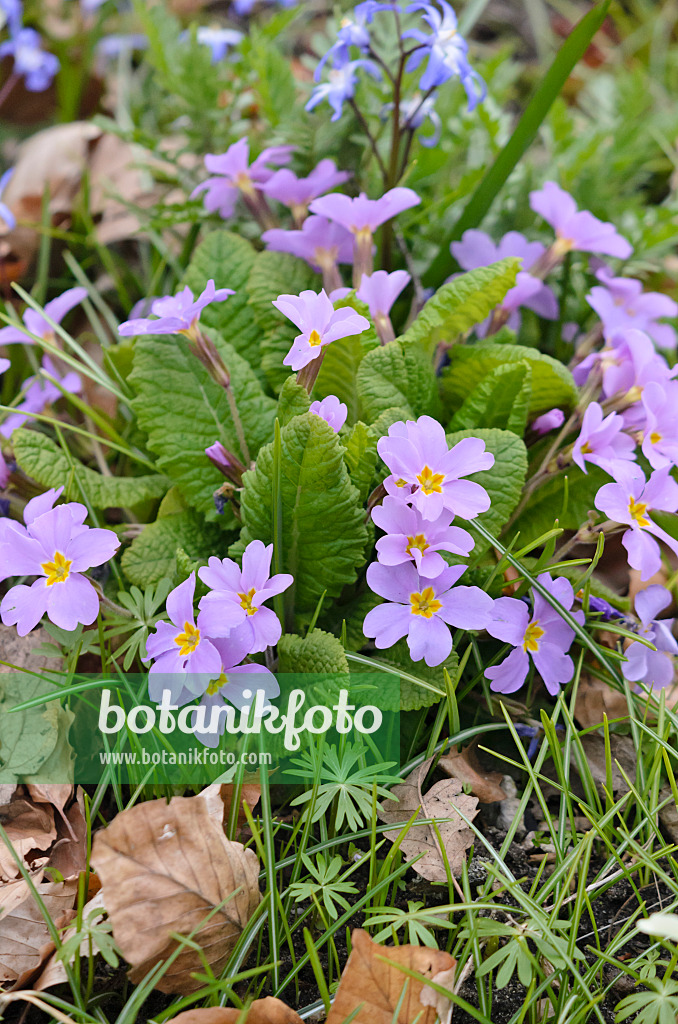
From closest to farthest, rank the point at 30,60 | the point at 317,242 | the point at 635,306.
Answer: the point at 317,242
the point at 635,306
the point at 30,60

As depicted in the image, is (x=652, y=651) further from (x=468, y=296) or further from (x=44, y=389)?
(x=44, y=389)

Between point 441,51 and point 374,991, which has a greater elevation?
point 441,51

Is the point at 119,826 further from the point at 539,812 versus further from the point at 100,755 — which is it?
the point at 539,812

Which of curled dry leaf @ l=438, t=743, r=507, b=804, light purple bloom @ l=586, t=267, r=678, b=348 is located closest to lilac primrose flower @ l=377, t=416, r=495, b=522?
curled dry leaf @ l=438, t=743, r=507, b=804

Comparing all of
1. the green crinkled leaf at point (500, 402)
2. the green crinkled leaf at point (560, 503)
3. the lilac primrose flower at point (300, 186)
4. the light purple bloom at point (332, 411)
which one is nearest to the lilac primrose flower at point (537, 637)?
the green crinkled leaf at point (560, 503)

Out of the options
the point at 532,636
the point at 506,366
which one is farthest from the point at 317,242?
the point at 532,636
